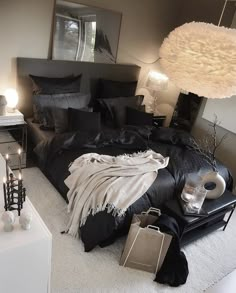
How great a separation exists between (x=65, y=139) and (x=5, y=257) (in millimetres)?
1600

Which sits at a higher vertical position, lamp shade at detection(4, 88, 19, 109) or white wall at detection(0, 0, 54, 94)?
white wall at detection(0, 0, 54, 94)

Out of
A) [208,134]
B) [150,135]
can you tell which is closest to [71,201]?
[150,135]

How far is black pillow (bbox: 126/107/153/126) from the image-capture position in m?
3.67

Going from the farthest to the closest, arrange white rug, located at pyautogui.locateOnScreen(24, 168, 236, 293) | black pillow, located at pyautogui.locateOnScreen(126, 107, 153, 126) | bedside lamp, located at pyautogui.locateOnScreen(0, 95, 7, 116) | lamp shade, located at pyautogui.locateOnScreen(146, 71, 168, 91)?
lamp shade, located at pyautogui.locateOnScreen(146, 71, 168, 91) < black pillow, located at pyautogui.locateOnScreen(126, 107, 153, 126) < bedside lamp, located at pyautogui.locateOnScreen(0, 95, 7, 116) < white rug, located at pyautogui.locateOnScreen(24, 168, 236, 293)

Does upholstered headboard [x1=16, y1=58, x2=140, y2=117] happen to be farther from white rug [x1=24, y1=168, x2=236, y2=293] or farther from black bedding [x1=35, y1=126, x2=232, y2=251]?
white rug [x1=24, y1=168, x2=236, y2=293]

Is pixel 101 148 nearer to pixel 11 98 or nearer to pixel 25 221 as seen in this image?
pixel 11 98

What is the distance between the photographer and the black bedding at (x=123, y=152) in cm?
221

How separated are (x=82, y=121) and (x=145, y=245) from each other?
60.9 inches

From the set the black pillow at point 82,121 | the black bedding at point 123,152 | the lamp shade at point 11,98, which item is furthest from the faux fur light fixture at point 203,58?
the lamp shade at point 11,98

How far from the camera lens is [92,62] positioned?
3742mm

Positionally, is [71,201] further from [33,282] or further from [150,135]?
[150,135]

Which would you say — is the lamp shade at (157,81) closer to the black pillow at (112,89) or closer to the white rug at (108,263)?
the black pillow at (112,89)

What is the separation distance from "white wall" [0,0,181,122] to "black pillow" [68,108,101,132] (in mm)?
878

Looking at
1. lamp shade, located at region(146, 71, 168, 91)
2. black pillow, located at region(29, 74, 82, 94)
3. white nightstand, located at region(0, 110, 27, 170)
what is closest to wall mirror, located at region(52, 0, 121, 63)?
black pillow, located at region(29, 74, 82, 94)
